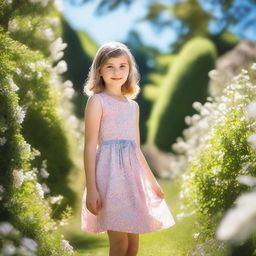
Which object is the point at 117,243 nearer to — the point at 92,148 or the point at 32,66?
the point at 92,148

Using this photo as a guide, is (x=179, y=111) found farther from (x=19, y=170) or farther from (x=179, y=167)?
(x=19, y=170)

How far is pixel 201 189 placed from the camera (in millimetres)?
4723

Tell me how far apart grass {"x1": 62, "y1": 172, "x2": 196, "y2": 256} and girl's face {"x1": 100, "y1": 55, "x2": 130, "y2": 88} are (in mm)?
1524

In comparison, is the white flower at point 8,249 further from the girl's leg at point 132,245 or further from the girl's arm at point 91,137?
the girl's leg at point 132,245

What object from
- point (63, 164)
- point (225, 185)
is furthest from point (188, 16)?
point (225, 185)

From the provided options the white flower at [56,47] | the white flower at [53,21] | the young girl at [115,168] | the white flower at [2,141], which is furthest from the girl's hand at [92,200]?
the white flower at [53,21]

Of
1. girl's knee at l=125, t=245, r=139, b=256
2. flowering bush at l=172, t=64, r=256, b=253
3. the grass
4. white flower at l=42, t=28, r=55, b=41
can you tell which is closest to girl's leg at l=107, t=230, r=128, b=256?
girl's knee at l=125, t=245, r=139, b=256

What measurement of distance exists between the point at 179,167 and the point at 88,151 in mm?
7360

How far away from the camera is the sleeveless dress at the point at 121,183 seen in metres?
3.44

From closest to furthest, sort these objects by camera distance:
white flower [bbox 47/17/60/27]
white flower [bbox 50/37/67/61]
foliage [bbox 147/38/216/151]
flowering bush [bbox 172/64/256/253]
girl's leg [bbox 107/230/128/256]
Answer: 1. girl's leg [bbox 107/230/128/256]
2. flowering bush [bbox 172/64/256/253]
3. white flower [bbox 50/37/67/61]
4. white flower [bbox 47/17/60/27]
5. foliage [bbox 147/38/216/151]

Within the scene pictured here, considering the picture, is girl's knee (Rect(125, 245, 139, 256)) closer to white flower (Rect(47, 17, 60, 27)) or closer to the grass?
the grass

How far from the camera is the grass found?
15.8 feet

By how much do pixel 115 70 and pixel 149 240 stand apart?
2.36m

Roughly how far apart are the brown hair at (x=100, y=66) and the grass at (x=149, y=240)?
141 cm
